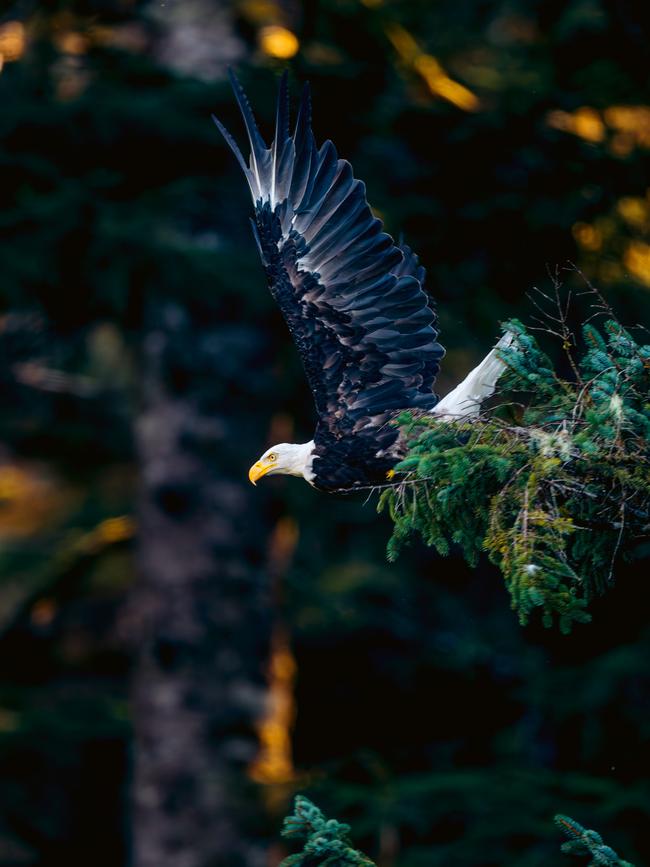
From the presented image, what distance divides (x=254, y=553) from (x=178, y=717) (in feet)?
3.20

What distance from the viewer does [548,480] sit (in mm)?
2891

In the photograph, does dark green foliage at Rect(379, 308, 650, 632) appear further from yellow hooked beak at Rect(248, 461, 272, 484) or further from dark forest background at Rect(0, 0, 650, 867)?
dark forest background at Rect(0, 0, 650, 867)

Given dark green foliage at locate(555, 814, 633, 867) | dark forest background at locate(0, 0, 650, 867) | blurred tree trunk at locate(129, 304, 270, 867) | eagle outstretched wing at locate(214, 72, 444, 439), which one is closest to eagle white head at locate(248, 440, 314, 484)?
eagle outstretched wing at locate(214, 72, 444, 439)

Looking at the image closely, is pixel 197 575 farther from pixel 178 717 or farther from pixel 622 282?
pixel 622 282

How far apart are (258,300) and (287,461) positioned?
6.75ft

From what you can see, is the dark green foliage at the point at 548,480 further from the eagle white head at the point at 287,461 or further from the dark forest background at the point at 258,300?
the dark forest background at the point at 258,300

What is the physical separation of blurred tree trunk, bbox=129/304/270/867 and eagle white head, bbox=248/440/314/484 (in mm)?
2360

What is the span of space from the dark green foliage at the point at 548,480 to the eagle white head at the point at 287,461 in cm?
117

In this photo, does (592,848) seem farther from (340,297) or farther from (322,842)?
(340,297)

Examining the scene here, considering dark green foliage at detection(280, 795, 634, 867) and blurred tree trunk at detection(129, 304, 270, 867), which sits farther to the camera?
blurred tree trunk at detection(129, 304, 270, 867)

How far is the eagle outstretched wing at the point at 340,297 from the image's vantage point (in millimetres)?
4250

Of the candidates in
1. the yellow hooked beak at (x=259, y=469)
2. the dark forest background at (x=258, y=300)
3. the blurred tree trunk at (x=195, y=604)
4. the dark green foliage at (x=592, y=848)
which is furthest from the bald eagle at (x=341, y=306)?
the blurred tree trunk at (x=195, y=604)

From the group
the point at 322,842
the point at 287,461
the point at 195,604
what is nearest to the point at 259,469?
the point at 287,461

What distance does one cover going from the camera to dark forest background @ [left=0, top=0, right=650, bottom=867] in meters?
6.39
